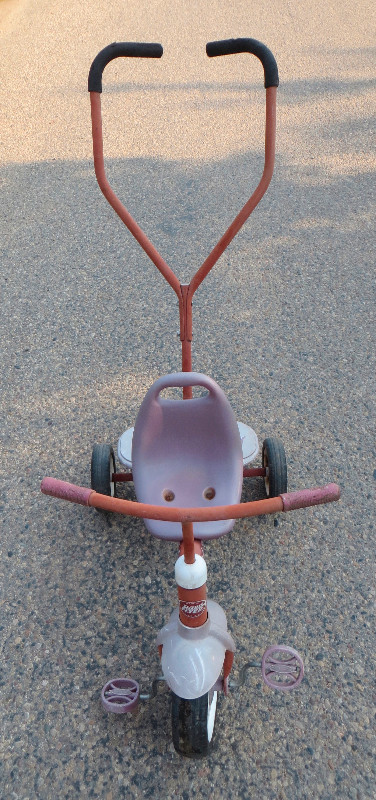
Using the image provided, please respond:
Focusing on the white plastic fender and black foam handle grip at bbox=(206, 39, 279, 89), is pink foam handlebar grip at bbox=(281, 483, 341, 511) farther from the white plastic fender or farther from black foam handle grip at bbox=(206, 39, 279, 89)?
black foam handle grip at bbox=(206, 39, 279, 89)

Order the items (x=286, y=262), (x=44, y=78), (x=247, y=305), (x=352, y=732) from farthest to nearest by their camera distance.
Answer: (x=44, y=78) < (x=286, y=262) < (x=247, y=305) < (x=352, y=732)

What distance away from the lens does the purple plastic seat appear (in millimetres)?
1643

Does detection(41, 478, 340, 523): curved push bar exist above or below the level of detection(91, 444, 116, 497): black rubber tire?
above

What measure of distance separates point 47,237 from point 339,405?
5.91ft

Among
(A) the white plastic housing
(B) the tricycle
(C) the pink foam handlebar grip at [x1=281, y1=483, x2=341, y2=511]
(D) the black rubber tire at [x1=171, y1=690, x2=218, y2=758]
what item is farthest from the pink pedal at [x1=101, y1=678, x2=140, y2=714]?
(C) the pink foam handlebar grip at [x1=281, y1=483, x2=341, y2=511]

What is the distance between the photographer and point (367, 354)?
102 inches

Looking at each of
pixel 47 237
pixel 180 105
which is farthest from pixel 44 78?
pixel 47 237

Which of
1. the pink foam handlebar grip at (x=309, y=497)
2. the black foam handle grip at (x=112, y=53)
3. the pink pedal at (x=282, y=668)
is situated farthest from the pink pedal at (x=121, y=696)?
the black foam handle grip at (x=112, y=53)

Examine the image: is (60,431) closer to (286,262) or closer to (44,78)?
(286,262)

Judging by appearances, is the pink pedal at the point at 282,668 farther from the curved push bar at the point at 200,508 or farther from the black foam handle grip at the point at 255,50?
the black foam handle grip at the point at 255,50

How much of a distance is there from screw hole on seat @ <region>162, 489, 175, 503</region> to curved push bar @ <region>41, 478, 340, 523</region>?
2.02 feet

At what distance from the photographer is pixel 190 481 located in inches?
65.6

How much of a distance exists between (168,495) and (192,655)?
1.45 feet

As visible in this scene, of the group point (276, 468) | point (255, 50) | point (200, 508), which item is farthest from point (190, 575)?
point (255, 50)
